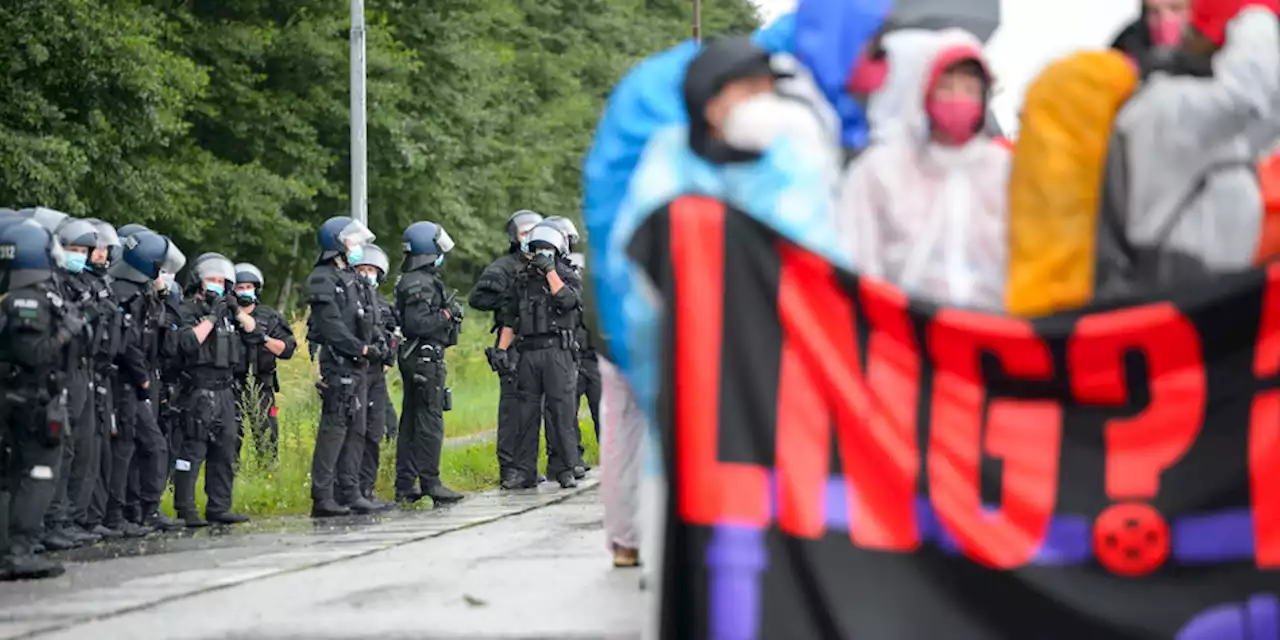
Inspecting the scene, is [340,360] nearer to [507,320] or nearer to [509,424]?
[507,320]

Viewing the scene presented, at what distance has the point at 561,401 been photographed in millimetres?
21594

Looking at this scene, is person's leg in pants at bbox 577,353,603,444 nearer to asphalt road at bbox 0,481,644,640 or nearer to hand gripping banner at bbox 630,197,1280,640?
asphalt road at bbox 0,481,644,640

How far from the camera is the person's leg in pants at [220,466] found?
18.6m

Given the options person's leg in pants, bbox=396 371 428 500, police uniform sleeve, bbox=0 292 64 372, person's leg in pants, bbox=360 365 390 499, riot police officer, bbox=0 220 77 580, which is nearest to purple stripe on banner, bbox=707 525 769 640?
riot police officer, bbox=0 220 77 580

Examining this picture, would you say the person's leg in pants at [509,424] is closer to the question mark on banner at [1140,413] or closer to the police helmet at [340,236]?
the police helmet at [340,236]

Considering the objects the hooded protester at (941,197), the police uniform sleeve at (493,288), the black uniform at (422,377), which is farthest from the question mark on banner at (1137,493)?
the police uniform sleeve at (493,288)

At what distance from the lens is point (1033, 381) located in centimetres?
777

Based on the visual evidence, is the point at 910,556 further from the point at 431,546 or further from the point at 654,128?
the point at 431,546

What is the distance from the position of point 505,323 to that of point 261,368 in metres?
2.72

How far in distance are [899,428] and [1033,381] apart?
1.40 feet

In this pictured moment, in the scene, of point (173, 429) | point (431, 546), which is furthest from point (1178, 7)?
point (173, 429)

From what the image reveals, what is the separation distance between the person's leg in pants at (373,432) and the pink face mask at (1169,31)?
37.2ft

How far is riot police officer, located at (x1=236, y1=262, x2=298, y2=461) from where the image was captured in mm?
21406

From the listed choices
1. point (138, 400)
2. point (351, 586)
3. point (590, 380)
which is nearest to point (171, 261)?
point (138, 400)
